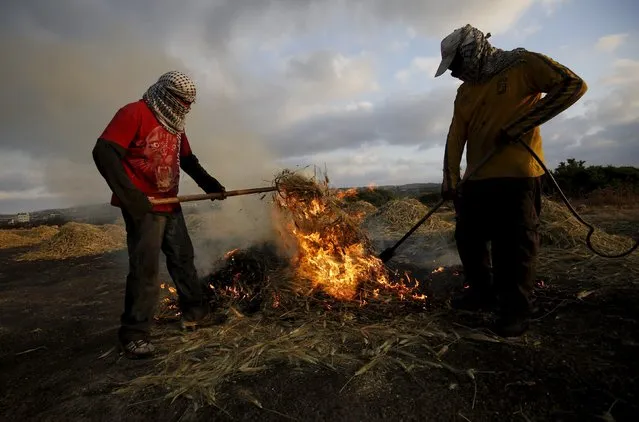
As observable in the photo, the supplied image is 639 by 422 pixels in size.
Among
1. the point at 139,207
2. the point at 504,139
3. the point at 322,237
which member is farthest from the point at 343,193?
the point at 139,207

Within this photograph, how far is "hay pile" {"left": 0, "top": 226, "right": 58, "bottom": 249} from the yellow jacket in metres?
16.3

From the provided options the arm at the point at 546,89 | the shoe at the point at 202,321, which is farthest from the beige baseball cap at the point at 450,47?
the shoe at the point at 202,321

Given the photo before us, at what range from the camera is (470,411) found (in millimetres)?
2232

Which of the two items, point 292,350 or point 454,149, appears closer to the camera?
point 292,350

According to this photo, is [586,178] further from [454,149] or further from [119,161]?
[119,161]

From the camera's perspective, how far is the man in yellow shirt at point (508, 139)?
2.95 metres

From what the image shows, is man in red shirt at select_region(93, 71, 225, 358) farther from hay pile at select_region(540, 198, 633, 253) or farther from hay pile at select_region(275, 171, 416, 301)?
hay pile at select_region(540, 198, 633, 253)

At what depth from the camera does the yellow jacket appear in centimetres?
284

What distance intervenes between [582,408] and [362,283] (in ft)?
8.08

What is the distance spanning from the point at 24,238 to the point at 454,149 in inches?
734

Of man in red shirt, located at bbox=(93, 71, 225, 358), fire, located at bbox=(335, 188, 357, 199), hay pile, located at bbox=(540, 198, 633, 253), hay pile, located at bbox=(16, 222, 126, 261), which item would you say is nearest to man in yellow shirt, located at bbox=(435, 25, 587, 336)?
fire, located at bbox=(335, 188, 357, 199)

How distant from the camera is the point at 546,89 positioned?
2.96 meters

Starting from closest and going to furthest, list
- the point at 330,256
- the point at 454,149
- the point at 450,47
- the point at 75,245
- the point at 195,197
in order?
the point at 450,47 < the point at 454,149 < the point at 195,197 < the point at 330,256 < the point at 75,245

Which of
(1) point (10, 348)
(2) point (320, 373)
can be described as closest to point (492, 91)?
(2) point (320, 373)
